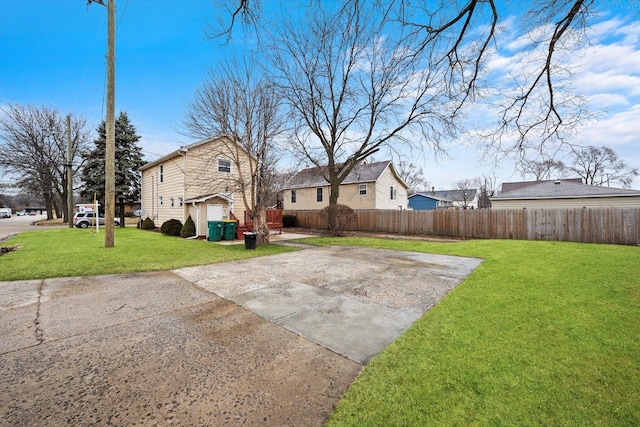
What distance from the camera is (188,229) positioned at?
47.3 feet

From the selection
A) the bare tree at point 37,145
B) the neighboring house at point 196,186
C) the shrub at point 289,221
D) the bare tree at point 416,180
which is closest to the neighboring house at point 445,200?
the bare tree at point 416,180

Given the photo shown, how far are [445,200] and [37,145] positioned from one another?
172 ft

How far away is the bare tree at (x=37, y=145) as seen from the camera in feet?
76.1

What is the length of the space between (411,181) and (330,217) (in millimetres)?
40243

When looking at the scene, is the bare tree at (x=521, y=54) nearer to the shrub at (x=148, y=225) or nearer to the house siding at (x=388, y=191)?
the house siding at (x=388, y=191)

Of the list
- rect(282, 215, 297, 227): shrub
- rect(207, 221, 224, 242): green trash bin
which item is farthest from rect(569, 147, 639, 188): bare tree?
rect(207, 221, 224, 242): green trash bin

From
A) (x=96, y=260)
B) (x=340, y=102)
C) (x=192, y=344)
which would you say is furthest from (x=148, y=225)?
(x=192, y=344)

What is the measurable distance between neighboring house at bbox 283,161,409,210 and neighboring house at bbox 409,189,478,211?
51.2 ft

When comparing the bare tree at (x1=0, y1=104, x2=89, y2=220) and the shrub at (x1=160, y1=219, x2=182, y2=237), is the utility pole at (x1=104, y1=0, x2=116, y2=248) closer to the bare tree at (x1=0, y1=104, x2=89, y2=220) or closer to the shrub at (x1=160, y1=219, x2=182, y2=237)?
the shrub at (x1=160, y1=219, x2=182, y2=237)

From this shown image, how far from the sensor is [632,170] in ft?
111

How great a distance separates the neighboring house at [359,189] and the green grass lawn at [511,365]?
17659 millimetres

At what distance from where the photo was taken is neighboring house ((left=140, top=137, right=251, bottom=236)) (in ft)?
47.0

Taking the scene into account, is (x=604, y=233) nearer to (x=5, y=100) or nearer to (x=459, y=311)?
(x=459, y=311)

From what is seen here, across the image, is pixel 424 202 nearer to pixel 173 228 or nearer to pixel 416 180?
pixel 416 180
